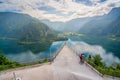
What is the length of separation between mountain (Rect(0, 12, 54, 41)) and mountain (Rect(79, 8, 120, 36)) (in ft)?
7.19

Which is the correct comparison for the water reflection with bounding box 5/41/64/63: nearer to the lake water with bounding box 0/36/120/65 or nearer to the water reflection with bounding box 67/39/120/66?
the lake water with bounding box 0/36/120/65

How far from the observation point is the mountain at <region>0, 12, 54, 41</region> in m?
11.3

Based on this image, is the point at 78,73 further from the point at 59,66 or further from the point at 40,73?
the point at 40,73

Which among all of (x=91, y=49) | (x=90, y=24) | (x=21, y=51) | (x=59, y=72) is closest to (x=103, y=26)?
(x=90, y=24)

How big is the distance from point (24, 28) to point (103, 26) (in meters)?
4.52

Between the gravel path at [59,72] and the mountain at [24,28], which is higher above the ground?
the mountain at [24,28]

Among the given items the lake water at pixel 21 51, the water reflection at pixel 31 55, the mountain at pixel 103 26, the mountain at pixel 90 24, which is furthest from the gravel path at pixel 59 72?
the mountain at pixel 103 26

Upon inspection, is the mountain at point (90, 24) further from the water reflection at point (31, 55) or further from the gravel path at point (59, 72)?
the gravel path at point (59, 72)

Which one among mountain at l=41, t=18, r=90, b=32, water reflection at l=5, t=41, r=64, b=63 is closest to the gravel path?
water reflection at l=5, t=41, r=64, b=63

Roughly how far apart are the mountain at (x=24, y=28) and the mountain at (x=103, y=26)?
2192 mm

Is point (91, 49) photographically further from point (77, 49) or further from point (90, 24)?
point (90, 24)

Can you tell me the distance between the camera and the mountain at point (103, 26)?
11633 mm

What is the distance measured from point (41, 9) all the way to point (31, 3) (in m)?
0.67

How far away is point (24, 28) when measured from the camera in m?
11.5
